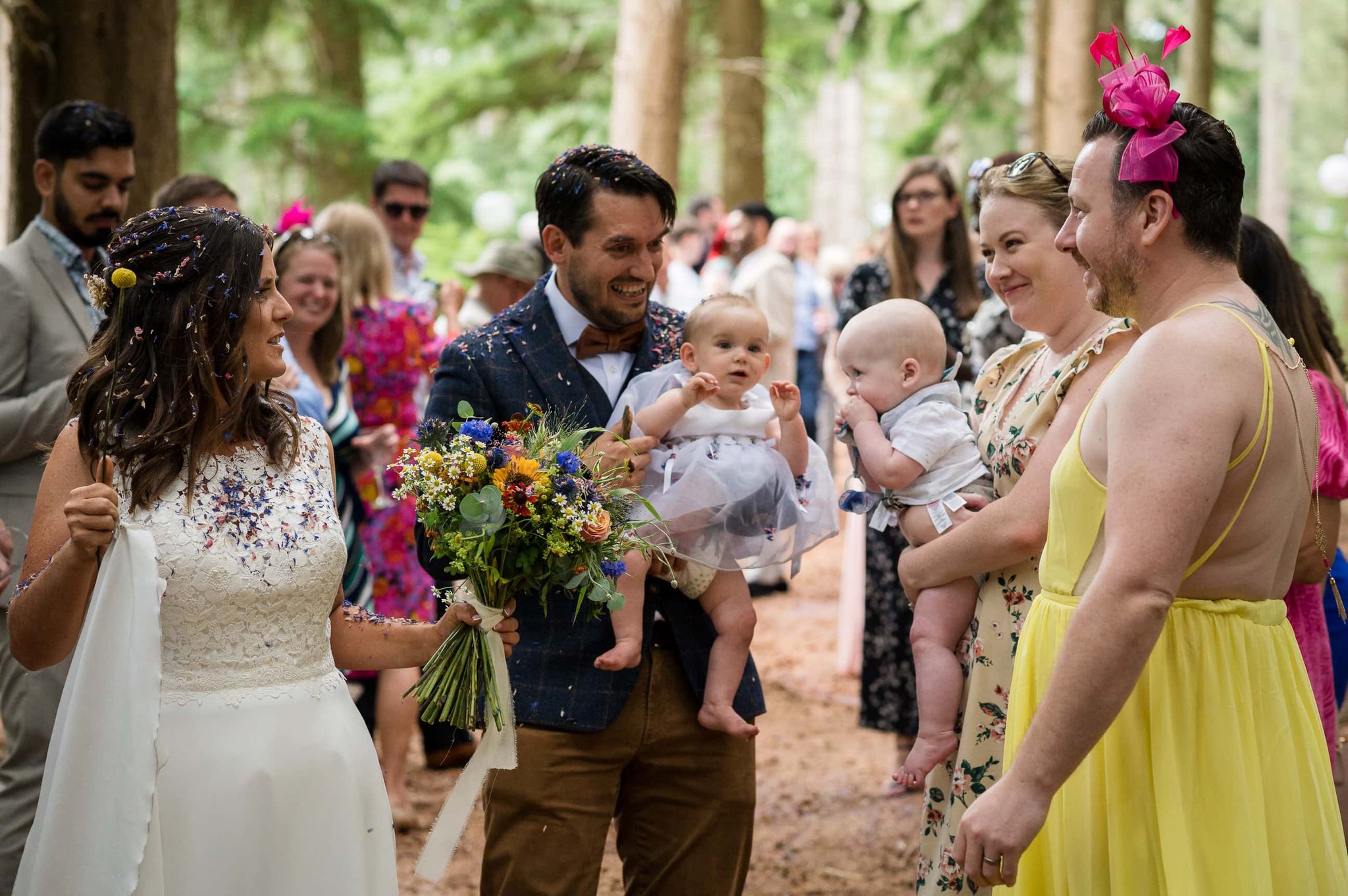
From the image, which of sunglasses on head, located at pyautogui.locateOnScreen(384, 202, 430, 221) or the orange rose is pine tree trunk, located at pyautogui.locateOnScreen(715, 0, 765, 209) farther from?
the orange rose

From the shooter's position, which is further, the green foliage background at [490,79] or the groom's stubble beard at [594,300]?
the green foliage background at [490,79]

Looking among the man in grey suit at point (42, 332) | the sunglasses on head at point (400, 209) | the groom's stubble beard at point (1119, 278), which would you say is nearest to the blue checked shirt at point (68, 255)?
the man in grey suit at point (42, 332)

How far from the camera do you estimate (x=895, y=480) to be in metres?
3.55

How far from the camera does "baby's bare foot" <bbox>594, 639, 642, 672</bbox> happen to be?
10.9ft

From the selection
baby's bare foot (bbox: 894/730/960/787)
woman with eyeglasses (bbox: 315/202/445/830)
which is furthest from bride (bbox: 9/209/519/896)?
woman with eyeglasses (bbox: 315/202/445/830)

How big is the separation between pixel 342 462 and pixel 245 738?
334 centimetres

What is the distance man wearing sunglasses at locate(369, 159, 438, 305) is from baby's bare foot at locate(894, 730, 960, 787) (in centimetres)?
488

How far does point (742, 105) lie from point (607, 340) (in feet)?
39.2

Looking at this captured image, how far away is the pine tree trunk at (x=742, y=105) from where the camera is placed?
14963 mm

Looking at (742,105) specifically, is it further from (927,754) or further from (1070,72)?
(927,754)

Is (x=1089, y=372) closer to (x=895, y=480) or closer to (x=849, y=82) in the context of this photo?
Result: (x=895, y=480)

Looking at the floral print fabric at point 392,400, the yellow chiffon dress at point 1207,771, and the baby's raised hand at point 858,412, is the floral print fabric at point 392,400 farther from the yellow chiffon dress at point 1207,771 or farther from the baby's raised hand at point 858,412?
the yellow chiffon dress at point 1207,771

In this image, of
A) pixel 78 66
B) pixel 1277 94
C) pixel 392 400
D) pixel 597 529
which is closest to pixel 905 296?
pixel 392 400

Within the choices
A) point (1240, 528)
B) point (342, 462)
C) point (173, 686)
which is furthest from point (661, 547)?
point (342, 462)
